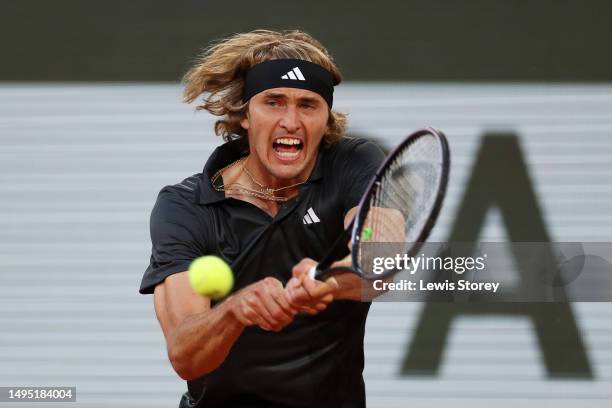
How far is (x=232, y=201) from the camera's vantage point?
2.98m

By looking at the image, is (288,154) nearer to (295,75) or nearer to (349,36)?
(295,75)

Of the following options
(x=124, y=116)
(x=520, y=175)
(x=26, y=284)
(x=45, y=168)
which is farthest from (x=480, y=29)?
(x=26, y=284)

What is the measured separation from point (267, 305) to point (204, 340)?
305mm

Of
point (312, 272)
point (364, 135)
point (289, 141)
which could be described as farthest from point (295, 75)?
point (364, 135)

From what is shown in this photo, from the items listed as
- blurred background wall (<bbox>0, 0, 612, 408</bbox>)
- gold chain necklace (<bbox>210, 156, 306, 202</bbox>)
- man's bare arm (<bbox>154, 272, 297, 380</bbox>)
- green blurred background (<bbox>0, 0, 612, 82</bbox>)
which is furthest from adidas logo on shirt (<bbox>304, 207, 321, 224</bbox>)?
green blurred background (<bbox>0, 0, 612, 82</bbox>)

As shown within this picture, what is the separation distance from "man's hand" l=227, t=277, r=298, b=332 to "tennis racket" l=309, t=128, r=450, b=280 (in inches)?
3.7

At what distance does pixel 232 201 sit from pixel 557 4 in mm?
2353

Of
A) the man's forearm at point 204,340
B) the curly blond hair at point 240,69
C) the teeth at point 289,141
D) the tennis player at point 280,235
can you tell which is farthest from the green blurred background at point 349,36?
the man's forearm at point 204,340

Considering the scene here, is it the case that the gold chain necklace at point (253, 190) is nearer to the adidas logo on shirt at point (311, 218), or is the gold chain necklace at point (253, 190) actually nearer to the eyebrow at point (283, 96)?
the adidas logo on shirt at point (311, 218)

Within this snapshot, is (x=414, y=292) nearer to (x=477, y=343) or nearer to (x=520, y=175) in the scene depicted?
(x=477, y=343)

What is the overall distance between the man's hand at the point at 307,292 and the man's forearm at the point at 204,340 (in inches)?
7.5

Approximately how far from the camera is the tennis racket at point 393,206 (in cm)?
243

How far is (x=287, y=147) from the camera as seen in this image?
3.01 m

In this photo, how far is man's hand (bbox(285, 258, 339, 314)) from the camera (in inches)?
94.3
